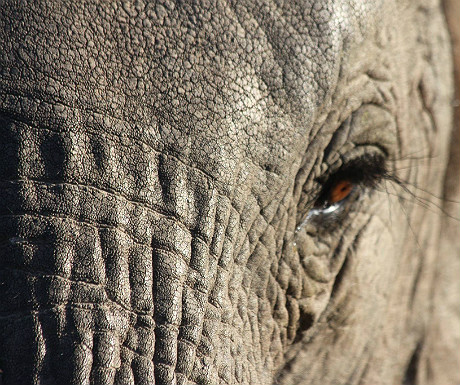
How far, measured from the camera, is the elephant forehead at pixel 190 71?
1.24m

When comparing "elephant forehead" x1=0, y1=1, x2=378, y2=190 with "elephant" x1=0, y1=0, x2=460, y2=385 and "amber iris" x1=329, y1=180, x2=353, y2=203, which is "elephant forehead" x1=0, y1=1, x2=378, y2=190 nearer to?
"elephant" x1=0, y1=0, x2=460, y2=385

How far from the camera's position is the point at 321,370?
6.24 ft

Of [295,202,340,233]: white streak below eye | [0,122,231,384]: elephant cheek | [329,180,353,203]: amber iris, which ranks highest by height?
[329,180,353,203]: amber iris

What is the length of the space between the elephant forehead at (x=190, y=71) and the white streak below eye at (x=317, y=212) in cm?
20

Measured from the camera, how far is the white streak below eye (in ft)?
5.33

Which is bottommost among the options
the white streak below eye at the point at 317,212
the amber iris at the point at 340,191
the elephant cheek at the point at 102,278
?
the elephant cheek at the point at 102,278

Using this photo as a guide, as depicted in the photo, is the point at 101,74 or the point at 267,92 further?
the point at 267,92

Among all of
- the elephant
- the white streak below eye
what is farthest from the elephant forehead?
the white streak below eye

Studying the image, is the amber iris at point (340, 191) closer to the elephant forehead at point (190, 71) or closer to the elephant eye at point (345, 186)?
the elephant eye at point (345, 186)

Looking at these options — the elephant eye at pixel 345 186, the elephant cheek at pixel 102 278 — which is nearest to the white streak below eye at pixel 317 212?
the elephant eye at pixel 345 186

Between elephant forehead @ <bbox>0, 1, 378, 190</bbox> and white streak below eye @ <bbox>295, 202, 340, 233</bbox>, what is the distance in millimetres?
199

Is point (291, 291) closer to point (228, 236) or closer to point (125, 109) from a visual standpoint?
point (228, 236)

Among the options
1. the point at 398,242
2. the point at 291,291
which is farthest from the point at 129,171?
the point at 398,242

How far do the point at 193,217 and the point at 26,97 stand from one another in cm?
36
